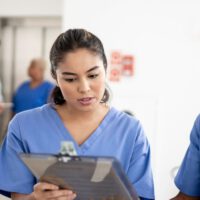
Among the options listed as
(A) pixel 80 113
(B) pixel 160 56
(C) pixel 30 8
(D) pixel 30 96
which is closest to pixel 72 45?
(A) pixel 80 113

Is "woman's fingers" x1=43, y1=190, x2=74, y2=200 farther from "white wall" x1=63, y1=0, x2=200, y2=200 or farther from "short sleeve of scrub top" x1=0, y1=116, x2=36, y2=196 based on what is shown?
"white wall" x1=63, y1=0, x2=200, y2=200

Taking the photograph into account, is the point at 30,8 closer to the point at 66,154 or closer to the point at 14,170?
the point at 14,170

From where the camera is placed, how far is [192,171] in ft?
4.10

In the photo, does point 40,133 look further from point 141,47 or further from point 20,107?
point 20,107

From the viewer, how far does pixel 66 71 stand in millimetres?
1156

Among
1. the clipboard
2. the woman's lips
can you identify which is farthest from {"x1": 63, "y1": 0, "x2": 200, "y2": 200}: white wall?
the clipboard

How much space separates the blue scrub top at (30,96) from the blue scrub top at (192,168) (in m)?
2.40

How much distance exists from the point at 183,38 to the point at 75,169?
2.23m

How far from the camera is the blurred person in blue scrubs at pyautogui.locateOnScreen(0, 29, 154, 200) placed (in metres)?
1.17

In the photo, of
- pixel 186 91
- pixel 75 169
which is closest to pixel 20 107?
pixel 186 91

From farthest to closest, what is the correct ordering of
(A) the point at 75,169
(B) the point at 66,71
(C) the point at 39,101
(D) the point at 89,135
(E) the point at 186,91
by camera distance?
(C) the point at 39,101, (E) the point at 186,91, (D) the point at 89,135, (B) the point at 66,71, (A) the point at 75,169

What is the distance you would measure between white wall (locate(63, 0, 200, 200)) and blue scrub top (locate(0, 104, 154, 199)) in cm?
174

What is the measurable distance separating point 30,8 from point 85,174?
307cm

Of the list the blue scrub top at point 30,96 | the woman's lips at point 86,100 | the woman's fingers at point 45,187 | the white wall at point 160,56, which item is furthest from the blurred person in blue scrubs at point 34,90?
the woman's fingers at point 45,187
